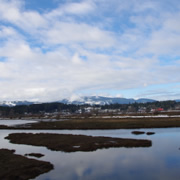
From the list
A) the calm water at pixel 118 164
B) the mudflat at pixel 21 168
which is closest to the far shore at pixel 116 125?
the calm water at pixel 118 164

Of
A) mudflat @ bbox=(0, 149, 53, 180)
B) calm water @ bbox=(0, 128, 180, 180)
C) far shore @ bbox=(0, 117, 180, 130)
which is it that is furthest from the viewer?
far shore @ bbox=(0, 117, 180, 130)

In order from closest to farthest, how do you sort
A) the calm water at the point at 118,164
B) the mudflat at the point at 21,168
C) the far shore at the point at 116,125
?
the calm water at the point at 118,164 → the mudflat at the point at 21,168 → the far shore at the point at 116,125

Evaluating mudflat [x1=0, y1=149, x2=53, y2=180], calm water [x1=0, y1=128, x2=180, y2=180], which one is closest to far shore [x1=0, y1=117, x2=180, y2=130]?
calm water [x1=0, y1=128, x2=180, y2=180]

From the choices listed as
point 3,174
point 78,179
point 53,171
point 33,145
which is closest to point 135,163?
point 78,179

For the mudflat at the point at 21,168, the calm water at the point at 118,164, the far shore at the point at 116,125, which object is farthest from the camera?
the far shore at the point at 116,125

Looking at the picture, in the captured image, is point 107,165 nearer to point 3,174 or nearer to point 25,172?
point 25,172

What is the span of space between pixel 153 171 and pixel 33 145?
92.3 ft

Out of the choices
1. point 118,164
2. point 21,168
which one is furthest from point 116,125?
point 21,168

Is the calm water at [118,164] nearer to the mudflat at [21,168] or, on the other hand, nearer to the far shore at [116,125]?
the mudflat at [21,168]

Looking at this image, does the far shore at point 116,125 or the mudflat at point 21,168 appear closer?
the mudflat at point 21,168

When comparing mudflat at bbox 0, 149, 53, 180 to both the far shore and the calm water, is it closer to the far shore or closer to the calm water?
the calm water

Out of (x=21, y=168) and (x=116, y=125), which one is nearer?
(x=21, y=168)

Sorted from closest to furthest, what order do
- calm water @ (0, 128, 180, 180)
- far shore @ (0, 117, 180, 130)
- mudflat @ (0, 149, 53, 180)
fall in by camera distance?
1. calm water @ (0, 128, 180, 180)
2. mudflat @ (0, 149, 53, 180)
3. far shore @ (0, 117, 180, 130)

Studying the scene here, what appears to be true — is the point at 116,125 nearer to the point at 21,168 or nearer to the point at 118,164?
the point at 118,164
